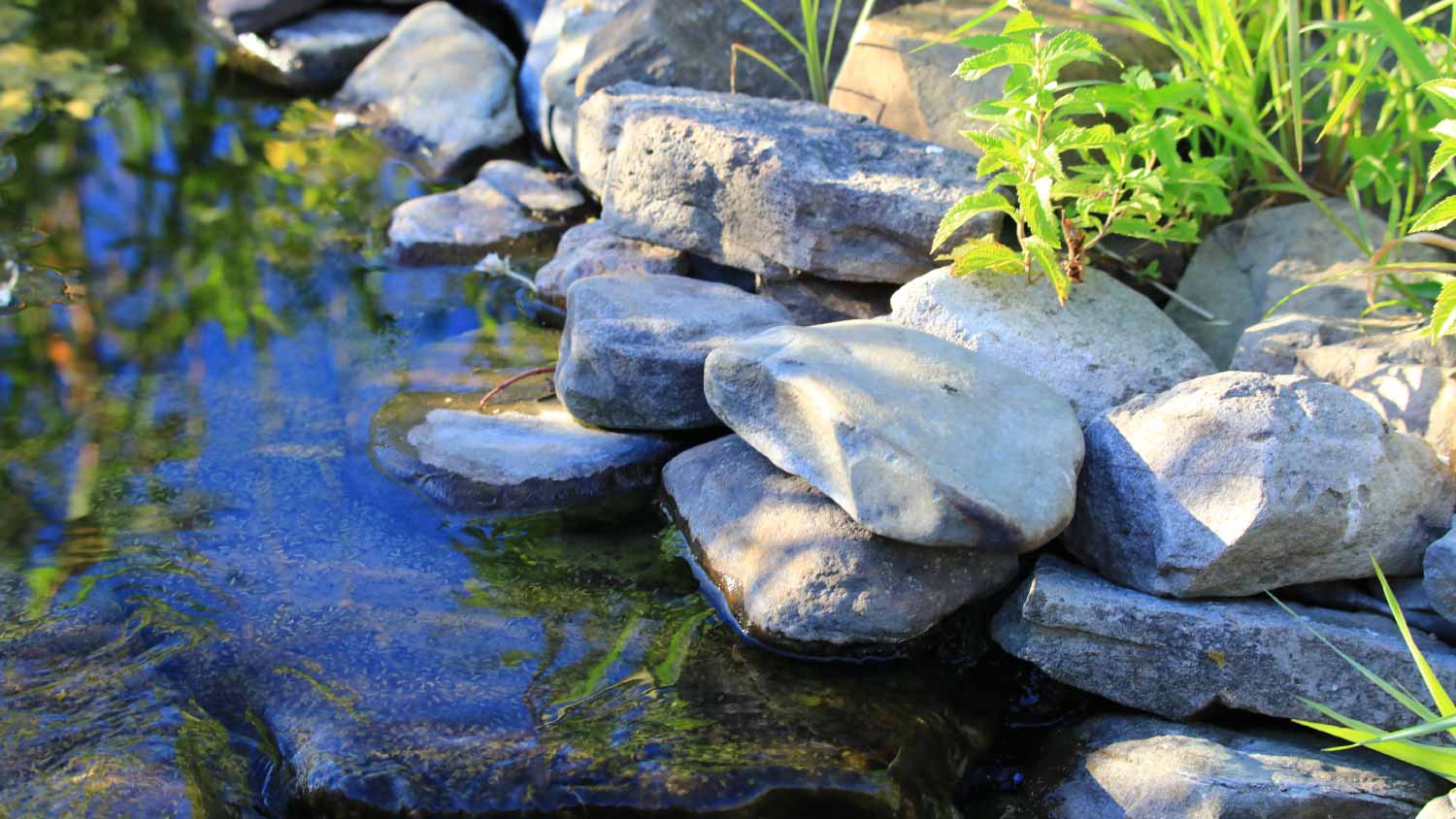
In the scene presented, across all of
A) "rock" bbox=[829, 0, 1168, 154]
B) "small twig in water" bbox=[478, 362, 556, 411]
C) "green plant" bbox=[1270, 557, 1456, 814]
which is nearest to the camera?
"green plant" bbox=[1270, 557, 1456, 814]

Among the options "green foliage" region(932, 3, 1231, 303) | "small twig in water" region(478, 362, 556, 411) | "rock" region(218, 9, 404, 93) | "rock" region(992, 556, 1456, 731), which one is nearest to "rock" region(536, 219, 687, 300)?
"small twig in water" region(478, 362, 556, 411)

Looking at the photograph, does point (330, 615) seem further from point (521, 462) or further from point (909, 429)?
point (909, 429)

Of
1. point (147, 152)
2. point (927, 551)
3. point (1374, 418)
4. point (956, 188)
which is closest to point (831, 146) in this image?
point (956, 188)

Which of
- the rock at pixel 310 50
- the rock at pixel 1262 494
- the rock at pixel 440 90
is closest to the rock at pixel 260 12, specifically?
the rock at pixel 310 50

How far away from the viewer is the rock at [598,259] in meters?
3.64

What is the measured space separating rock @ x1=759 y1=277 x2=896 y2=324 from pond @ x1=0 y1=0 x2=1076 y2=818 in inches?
29.7

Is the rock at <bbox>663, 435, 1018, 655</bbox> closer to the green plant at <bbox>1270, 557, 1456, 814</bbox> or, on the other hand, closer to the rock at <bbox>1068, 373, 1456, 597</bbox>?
the rock at <bbox>1068, 373, 1456, 597</bbox>

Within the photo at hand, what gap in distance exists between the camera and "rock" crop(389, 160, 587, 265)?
14.0 feet

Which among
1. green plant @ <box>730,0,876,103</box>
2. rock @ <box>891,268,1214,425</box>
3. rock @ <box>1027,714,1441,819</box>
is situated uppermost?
green plant @ <box>730,0,876,103</box>

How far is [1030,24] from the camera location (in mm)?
2502

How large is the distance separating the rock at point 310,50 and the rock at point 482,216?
151 cm

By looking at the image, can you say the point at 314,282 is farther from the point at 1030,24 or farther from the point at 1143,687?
the point at 1143,687

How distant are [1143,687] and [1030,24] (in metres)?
1.29

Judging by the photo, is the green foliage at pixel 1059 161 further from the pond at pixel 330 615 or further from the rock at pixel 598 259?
the rock at pixel 598 259
